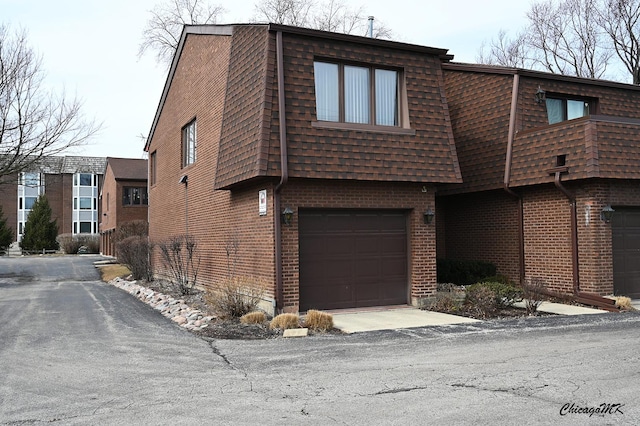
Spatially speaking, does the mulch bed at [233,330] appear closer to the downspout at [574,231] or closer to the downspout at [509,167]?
the downspout at [574,231]

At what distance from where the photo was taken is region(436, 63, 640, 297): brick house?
13.5m

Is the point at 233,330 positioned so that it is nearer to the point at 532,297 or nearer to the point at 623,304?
the point at 532,297

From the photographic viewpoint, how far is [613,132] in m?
13.6

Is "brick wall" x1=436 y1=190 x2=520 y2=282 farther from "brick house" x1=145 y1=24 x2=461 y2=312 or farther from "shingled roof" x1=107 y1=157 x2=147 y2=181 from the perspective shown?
"shingled roof" x1=107 y1=157 x2=147 y2=181

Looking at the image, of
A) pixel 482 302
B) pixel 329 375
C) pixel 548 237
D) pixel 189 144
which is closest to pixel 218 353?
pixel 329 375

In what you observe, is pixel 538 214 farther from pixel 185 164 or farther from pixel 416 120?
pixel 185 164

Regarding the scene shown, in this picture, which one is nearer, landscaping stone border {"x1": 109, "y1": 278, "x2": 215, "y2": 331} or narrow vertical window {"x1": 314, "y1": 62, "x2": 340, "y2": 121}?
landscaping stone border {"x1": 109, "y1": 278, "x2": 215, "y2": 331}

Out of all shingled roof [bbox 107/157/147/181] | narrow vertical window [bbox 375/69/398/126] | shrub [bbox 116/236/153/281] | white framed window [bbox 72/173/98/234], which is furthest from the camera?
white framed window [bbox 72/173/98/234]

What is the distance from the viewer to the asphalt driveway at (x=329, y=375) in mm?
5629

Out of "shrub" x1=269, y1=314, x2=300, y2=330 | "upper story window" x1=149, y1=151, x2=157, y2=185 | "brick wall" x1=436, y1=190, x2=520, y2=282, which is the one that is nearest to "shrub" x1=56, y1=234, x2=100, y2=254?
"upper story window" x1=149, y1=151, x2=157, y2=185

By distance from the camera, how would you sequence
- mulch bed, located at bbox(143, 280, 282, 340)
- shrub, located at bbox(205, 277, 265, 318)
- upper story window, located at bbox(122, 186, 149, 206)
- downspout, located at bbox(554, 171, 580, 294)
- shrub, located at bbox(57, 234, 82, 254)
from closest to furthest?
1. mulch bed, located at bbox(143, 280, 282, 340)
2. shrub, located at bbox(205, 277, 265, 318)
3. downspout, located at bbox(554, 171, 580, 294)
4. upper story window, located at bbox(122, 186, 149, 206)
5. shrub, located at bbox(57, 234, 82, 254)

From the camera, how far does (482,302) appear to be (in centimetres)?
1223

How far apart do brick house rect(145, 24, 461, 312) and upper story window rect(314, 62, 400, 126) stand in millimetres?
25

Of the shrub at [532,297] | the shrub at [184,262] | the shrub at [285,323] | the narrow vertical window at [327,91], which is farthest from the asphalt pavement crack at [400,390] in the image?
the shrub at [184,262]
